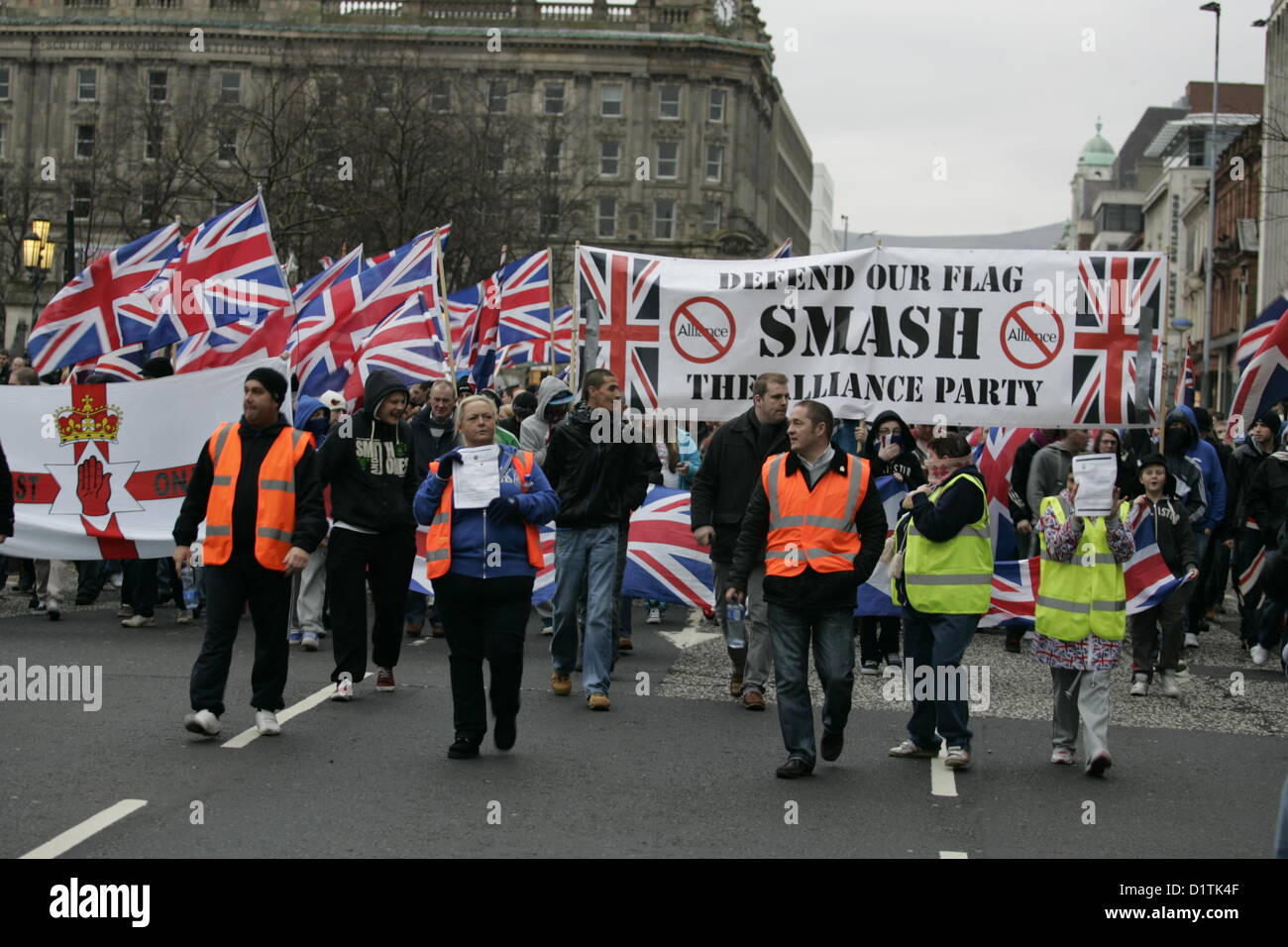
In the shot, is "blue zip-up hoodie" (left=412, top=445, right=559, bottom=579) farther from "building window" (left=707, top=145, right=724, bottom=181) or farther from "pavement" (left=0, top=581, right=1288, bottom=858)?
"building window" (left=707, top=145, right=724, bottom=181)

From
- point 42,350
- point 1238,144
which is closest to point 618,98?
point 1238,144

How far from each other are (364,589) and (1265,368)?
5.78 metres

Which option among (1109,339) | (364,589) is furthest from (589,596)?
(1109,339)

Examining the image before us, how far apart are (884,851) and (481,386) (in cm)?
1512

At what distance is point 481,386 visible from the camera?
843 inches

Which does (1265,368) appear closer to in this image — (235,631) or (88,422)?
(235,631)

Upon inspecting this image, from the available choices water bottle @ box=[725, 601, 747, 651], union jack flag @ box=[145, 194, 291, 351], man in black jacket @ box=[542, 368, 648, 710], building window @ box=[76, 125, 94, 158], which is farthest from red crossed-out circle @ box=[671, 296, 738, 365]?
building window @ box=[76, 125, 94, 158]

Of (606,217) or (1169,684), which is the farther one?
(606,217)

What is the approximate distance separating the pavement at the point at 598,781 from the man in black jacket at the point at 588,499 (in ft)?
1.51

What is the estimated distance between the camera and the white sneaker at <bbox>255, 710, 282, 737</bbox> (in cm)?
884

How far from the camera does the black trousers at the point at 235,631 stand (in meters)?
8.78

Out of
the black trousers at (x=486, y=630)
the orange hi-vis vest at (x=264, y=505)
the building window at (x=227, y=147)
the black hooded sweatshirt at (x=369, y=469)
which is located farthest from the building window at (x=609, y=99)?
the black trousers at (x=486, y=630)

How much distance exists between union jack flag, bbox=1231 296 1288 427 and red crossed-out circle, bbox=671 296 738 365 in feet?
10.6

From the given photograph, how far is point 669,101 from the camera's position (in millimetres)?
103250
